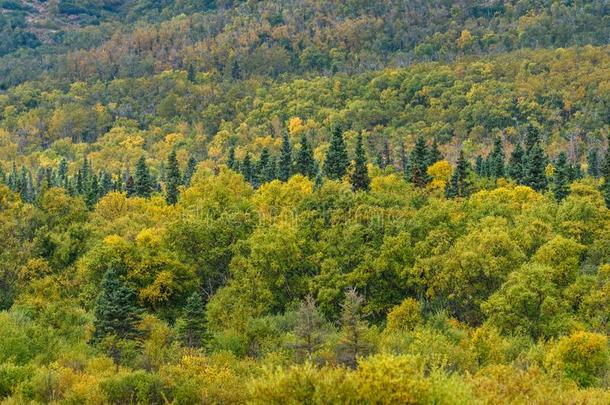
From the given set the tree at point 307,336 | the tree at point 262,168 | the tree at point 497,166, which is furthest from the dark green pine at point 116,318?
the tree at point 497,166

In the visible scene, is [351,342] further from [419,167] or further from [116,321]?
[419,167]

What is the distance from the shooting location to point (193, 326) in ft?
245

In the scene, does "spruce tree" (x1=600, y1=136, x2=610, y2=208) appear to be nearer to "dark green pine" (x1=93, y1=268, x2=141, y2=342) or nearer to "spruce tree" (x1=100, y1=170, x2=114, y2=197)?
"dark green pine" (x1=93, y1=268, x2=141, y2=342)

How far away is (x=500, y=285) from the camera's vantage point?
8362 centimetres

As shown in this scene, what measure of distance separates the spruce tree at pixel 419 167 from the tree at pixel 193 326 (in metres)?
51.9

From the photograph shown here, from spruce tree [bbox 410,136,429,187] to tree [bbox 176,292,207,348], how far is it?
51851 mm

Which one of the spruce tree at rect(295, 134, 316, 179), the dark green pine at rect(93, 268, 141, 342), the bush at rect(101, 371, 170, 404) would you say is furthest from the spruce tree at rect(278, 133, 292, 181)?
the bush at rect(101, 371, 170, 404)

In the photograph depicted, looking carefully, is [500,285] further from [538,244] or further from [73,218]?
[73,218]

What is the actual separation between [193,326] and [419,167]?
182ft

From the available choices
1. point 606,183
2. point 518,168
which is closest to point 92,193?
point 518,168

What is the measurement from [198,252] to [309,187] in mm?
20067

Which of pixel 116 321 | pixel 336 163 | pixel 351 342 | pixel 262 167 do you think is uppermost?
pixel 351 342

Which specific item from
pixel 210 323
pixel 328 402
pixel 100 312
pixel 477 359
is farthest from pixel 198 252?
pixel 328 402

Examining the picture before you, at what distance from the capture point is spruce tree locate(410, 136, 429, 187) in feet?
392
